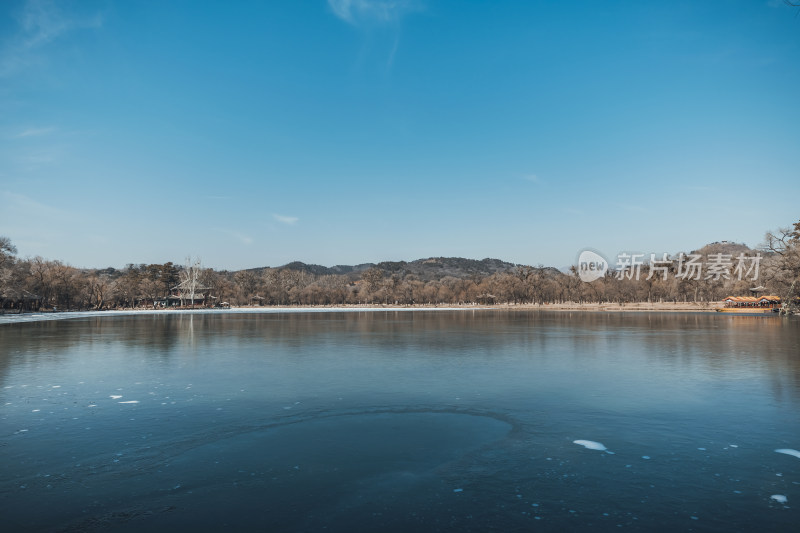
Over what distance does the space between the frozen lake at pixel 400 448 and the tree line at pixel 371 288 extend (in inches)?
2026

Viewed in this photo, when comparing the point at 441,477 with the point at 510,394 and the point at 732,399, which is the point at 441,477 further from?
the point at 732,399

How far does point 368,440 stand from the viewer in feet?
26.1

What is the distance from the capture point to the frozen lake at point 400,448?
5246mm

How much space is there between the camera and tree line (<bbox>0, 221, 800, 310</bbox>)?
73938 mm

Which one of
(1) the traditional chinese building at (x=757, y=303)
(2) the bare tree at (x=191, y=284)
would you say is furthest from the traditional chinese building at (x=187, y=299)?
(1) the traditional chinese building at (x=757, y=303)

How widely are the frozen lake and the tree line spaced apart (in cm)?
5146

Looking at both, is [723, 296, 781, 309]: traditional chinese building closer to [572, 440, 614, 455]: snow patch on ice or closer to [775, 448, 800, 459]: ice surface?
[775, 448, 800, 459]: ice surface

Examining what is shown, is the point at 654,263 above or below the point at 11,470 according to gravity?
above

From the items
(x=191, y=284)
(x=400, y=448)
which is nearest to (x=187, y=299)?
(x=191, y=284)

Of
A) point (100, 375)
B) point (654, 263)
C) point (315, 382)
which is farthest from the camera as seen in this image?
point (654, 263)

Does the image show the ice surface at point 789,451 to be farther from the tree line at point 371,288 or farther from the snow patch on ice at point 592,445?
the tree line at point 371,288

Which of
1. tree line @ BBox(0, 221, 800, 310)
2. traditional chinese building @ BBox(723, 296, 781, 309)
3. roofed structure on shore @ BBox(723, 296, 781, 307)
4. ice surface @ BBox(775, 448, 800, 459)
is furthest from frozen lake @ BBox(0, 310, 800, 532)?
roofed structure on shore @ BBox(723, 296, 781, 307)

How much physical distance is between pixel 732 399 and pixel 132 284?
105867mm

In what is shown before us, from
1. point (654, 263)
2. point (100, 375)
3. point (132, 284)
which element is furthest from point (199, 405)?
point (654, 263)
